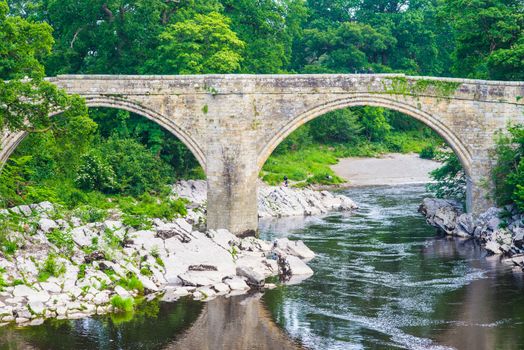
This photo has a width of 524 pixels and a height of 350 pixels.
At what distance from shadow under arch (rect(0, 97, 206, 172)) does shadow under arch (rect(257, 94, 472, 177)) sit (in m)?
2.51

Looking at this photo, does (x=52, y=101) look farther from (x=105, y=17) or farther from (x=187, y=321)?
(x=105, y=17)

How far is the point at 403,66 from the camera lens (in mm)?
60219

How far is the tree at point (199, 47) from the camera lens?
127 feet

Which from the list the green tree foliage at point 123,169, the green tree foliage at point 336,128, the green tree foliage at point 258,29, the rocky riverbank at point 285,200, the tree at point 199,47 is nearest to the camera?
the green tree foliage at point 123,169

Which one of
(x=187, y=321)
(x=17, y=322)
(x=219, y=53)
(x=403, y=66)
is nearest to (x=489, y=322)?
(x=187, y=321)

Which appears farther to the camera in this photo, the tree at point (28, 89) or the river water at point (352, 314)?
the tree at point (28, 89)

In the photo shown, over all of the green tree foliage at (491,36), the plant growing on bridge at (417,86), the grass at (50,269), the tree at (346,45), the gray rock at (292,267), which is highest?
the tree at (346,45)

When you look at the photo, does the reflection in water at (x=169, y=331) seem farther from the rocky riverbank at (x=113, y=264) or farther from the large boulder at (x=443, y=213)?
the large boulder at (x=443, y=213)

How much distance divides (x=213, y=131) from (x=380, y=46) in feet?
92.3

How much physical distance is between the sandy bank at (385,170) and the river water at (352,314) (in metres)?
16.2

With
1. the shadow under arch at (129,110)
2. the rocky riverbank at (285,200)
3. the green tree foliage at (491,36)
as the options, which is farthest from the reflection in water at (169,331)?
the green tree foliage at (491,36)

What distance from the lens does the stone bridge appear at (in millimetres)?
32562

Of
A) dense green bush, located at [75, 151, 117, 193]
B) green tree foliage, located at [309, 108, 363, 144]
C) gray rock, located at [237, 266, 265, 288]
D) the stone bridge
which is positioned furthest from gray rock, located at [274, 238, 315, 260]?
green tree foliage, located at [309, 108, 363, 144]

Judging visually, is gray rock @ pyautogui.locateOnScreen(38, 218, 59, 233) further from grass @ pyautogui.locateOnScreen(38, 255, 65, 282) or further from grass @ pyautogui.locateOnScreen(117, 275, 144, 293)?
grass @ pyautogui.locateOnScreen(117, 275, 144, 293)
